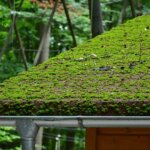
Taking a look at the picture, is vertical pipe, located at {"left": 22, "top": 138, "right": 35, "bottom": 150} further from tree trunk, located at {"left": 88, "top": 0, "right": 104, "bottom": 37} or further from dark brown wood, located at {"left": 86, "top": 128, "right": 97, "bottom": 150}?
tree trunk, located at {"left": 88, "top": 0, "right": 104, "bottom": 37}

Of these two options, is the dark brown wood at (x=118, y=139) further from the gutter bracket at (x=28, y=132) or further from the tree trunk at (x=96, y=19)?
the tree trunk at (x=96, y=19)

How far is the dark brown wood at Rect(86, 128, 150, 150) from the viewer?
5.99 m

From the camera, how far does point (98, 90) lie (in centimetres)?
491

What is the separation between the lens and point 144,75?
5.22 metres

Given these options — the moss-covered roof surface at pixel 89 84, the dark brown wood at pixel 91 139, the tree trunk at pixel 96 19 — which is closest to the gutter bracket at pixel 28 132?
the moss-covered roof surface at pixel 89 84

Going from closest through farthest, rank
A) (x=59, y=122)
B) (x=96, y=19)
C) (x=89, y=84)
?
(x=59, y=122), (x=89, y=84), (x=96, y=19)

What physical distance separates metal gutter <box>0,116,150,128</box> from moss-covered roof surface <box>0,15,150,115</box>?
96 mm

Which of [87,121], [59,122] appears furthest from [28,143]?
[87,121]

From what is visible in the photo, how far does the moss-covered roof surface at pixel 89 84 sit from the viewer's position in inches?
179

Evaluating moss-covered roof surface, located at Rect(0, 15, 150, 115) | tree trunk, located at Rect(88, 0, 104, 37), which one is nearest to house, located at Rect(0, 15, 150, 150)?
moss-covered roof surface, located at Rect(0, 15, 150, 115)

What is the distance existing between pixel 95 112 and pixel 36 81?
46.4 inches

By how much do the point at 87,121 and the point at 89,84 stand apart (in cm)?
73

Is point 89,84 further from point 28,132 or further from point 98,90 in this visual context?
point 28,132

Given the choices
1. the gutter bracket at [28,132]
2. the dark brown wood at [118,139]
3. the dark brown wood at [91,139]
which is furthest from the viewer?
the dark brown wood at [91,139]
